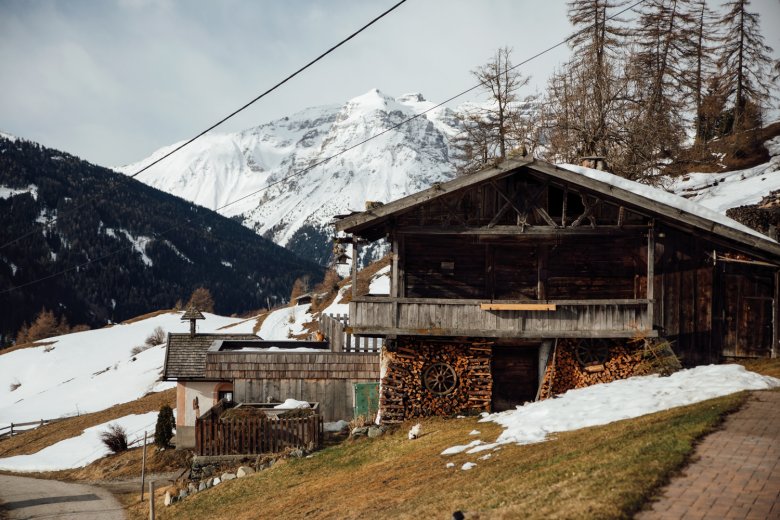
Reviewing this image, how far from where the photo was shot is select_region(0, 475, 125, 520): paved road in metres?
19.8

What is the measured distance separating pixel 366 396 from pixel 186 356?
30.2 feet

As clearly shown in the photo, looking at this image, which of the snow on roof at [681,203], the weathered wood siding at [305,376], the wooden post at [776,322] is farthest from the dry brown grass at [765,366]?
the weathered wood siding at [305,376]

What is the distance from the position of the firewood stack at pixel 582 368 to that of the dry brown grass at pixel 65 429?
2903 centimetres

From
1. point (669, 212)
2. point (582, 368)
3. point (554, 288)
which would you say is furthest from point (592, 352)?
point (669, 212)

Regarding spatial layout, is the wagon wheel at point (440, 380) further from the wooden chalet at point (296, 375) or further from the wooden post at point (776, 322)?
the wooden post at point (776, 322)

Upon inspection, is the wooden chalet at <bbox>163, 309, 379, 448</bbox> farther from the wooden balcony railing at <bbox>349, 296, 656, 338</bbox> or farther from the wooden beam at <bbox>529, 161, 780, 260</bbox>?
the wooden beam at <bbox>529, 161, 780, 260</bbox>

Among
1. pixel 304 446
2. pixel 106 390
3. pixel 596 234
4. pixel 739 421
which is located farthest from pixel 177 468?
pixel 106 390

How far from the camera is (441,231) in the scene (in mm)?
20078

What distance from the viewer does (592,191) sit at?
19750 mm

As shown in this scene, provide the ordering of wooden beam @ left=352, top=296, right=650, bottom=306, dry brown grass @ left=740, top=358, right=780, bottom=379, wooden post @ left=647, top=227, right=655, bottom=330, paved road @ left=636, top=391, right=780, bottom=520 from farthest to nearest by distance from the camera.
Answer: wooden beam @ left=352, top=296, right=650, bottom=306
wooden post @ left=647, top=227, right=655, bottom=330
dry brown grass @ left=740, top=358, right=780, bottom=379
paved road @ left=636, top=391, right=780, bottom=520

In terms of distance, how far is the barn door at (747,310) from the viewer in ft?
64.5

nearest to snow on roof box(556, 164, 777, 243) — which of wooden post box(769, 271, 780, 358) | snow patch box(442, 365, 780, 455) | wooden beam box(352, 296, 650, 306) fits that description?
wooden post box(769, 271, 780, 358)

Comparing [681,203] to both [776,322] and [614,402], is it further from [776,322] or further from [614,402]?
[614,402]

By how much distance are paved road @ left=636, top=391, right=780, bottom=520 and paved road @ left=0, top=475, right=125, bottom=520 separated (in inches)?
629
